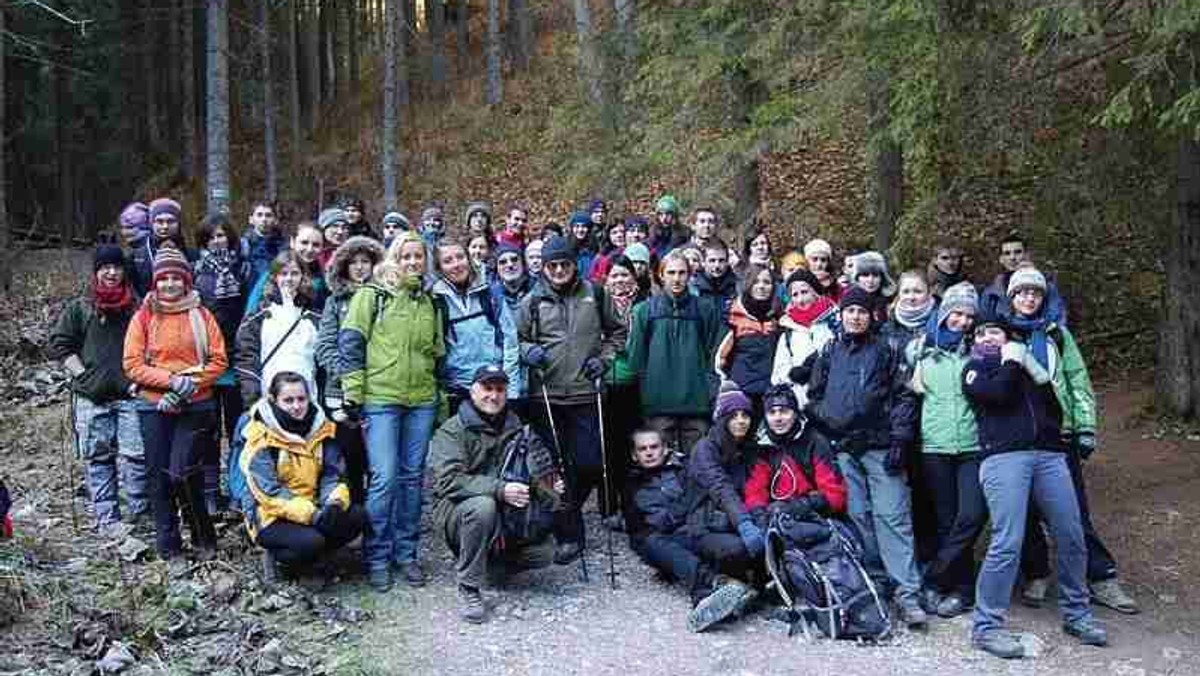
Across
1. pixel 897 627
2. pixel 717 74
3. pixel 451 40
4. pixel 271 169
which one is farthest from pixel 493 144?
pixel 897 627

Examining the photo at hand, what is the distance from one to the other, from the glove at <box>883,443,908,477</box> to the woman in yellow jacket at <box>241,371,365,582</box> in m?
3.28

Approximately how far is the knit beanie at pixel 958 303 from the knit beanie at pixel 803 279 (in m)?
0.90

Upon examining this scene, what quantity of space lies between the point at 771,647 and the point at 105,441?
478 centimetres

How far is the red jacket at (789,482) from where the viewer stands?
6.58 m

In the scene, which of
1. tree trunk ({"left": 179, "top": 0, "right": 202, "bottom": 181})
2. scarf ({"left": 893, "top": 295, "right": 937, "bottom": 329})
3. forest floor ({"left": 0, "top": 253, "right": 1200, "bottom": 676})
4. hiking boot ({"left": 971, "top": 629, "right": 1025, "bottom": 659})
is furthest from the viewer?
tree trunk ({"left": 179, "top": 0, "right": 202, "bottom": 181})

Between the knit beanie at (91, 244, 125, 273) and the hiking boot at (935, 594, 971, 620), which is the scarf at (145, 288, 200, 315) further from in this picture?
the hiking boot at (935, 594, 971, 620)

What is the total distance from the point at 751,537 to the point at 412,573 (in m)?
2.16

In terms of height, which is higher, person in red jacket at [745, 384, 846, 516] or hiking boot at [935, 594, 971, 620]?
person in red jacket at [745, 384, 846, 516]

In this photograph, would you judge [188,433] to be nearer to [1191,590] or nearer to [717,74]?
[1191,590]

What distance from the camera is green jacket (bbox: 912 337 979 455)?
6.50m

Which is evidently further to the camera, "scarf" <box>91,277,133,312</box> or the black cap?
"scarf" <box>91,277,133,312</box>

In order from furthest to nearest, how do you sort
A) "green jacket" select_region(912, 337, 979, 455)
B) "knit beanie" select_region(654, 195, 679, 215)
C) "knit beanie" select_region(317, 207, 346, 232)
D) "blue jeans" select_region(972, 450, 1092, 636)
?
1. "knit beanie" select_region(654, 195, 679, 215)
2. "knit beanie" select_region(317, 207, 346, 232)
3. "green jacket" select_region(912, 337, 979, 455)
4. "blue jeans" select_region(972, 450, 1092, 636)

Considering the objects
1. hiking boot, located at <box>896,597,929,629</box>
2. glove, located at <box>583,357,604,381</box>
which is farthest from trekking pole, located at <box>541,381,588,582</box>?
hiking boot, located at <box>896,597,929,629</box>

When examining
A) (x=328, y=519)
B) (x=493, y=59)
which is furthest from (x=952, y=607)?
(x=493, y=59)
